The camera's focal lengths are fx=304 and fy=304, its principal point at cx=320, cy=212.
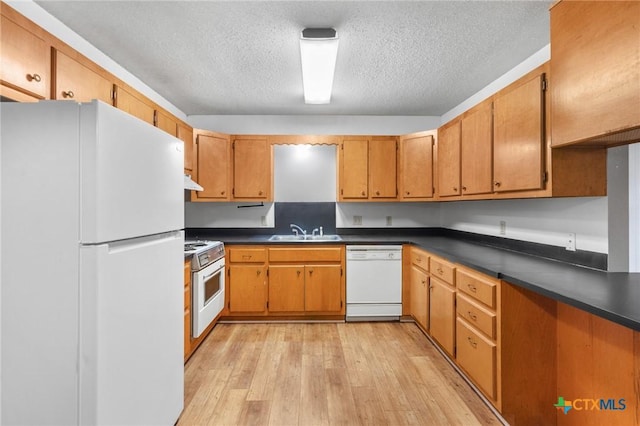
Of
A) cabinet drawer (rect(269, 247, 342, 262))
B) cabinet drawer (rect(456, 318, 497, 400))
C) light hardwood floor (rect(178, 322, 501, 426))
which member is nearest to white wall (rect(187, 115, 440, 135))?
cabinet drawer (rect(269, 247, 342, 262))

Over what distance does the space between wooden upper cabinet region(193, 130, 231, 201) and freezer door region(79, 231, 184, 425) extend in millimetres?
1810

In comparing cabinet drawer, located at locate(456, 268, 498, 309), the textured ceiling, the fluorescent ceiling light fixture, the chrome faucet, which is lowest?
cabinet drawer, located at locate(456, 268, 498, 309)

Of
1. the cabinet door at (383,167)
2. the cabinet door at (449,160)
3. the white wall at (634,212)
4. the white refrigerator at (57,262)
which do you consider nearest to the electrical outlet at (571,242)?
the white wall at (634,212)

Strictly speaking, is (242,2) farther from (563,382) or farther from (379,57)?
(563,382)

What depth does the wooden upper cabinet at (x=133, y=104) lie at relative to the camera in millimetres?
2186

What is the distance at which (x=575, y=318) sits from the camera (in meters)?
1.64

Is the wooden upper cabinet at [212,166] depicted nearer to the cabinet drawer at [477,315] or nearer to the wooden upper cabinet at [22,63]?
the wooden upper cabinet at [22,63]

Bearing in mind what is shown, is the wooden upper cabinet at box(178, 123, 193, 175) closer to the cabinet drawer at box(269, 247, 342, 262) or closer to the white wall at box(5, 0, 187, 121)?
the white wall at box(5, 0, 187, 121)

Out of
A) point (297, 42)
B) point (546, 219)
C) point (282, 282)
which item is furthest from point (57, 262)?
point (546, 219)

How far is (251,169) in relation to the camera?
355cm

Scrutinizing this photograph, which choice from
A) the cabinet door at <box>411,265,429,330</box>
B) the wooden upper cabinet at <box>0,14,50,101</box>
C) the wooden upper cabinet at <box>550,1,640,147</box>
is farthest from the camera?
the cabinet door at <box>411,265,429,330</box>

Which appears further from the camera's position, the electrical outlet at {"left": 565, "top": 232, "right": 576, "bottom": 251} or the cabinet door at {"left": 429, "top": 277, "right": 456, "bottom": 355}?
the cabinet door at {"left": 429, "top": 277, "right": 456, "bottom": 355}

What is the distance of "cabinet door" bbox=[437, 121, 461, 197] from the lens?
287cm

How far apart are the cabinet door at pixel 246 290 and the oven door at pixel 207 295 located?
134 mm
